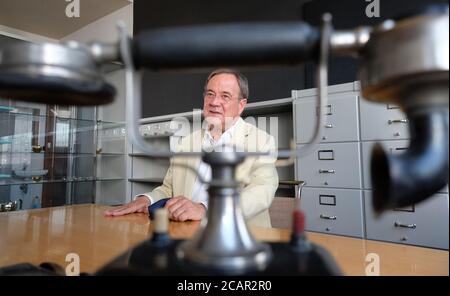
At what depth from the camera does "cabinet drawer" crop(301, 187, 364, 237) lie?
1646 mm

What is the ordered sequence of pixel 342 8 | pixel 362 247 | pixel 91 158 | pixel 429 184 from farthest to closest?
pixel 91 158, pixel 342 8, pixel 362 247, pixel 429 184

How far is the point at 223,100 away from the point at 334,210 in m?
0.90

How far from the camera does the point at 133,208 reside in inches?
40.5

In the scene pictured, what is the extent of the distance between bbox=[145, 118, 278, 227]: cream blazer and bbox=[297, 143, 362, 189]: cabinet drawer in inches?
22.5

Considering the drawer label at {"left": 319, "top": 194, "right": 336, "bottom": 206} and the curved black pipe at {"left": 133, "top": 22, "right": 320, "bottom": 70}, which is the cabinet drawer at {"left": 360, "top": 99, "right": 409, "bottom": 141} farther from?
the curved black pipe at {"left": 133, "top": 22, "right": 320, "bottom": 70}

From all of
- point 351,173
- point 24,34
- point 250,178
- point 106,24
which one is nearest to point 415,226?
point 351,173

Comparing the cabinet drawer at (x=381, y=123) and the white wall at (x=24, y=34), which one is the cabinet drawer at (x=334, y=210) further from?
the white wall at (x=24, y=34)

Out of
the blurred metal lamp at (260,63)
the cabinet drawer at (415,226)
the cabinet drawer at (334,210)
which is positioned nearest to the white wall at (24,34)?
the cabinet drawer at (334,210)

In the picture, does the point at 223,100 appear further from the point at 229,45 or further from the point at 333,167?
the point at 229,45

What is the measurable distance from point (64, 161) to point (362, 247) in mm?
3059

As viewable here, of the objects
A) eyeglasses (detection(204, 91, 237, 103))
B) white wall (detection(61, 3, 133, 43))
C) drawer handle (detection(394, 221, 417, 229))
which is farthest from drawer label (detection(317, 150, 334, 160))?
white wall (detection(61, 3, 133, 43))

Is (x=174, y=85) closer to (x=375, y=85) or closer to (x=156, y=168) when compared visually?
(x=156, y=168)

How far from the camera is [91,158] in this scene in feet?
10.6

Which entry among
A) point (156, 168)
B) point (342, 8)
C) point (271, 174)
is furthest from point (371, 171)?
point (156, 168)
